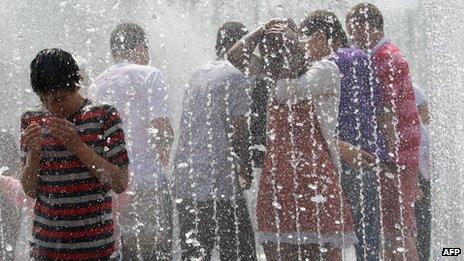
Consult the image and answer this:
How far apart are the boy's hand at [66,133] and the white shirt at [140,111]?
1.67m

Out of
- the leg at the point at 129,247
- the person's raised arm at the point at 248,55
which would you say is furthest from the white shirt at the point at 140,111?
the person's raised arm at the point at 248,55

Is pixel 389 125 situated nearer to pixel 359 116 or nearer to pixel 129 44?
pixel 359 116

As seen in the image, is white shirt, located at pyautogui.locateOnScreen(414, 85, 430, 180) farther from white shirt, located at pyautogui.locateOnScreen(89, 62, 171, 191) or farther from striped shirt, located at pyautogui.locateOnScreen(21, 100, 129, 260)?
striped shirt, located at pyautogui.locateOnScreen(21, 100, 129, 260)

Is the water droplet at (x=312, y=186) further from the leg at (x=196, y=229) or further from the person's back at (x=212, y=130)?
the leg at (x=196, y=229)

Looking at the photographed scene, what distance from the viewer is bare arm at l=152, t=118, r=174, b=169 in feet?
15.2

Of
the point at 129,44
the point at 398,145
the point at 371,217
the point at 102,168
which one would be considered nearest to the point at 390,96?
the point at 398,145

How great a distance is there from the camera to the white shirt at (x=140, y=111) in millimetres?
4641

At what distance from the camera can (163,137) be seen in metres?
4.66

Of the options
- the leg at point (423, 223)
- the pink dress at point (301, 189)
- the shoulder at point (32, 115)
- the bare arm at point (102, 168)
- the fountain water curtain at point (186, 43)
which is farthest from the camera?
the fountain water curtain at point (186, 43)

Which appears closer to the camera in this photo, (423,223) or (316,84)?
(316,84)

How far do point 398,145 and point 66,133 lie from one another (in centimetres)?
231

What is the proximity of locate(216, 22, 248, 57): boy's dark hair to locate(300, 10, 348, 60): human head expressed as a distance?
372 millimetres

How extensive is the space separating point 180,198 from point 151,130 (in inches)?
15.7

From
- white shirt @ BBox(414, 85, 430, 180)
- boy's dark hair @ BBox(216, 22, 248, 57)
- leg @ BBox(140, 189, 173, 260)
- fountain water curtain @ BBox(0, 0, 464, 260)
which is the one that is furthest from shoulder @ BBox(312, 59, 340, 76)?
fountain water curtain @ BBox(0, 0, 464, 260)
